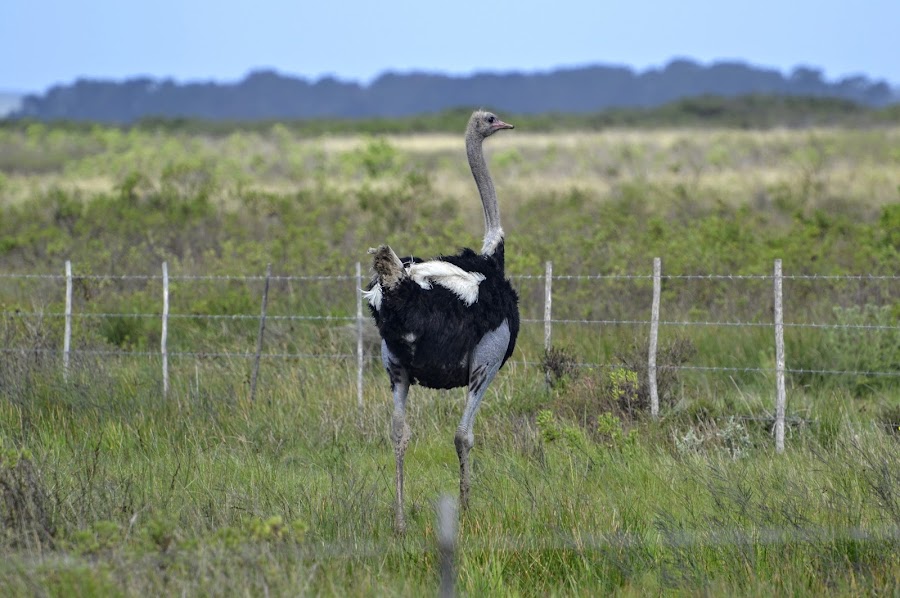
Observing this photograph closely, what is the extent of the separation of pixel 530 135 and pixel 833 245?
4211cm

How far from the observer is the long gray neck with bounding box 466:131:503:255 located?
672 centimetres

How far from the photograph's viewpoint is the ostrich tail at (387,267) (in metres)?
5.59

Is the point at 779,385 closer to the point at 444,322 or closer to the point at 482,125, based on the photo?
the point at 482,125

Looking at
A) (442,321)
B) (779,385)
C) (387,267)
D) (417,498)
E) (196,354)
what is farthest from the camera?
(196,354)

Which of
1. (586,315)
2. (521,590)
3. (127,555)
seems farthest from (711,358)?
(127,555)

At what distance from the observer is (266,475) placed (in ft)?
22.5

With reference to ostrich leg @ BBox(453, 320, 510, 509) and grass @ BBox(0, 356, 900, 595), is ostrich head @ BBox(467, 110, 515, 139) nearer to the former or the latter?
ostrich leg @ BBox(453, 320, 510, 509)

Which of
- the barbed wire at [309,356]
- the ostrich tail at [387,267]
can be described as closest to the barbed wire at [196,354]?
the barbed wire at [309,356]

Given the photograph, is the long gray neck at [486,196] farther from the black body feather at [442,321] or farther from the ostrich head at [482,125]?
the black body feather at [442,321]

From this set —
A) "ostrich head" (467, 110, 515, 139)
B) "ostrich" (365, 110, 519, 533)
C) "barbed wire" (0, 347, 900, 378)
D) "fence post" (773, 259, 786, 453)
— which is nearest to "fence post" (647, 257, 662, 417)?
"barbed wire" (0, 347, 900, 378)

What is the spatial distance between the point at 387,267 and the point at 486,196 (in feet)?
4.98

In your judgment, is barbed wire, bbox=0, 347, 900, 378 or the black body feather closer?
the black body feather

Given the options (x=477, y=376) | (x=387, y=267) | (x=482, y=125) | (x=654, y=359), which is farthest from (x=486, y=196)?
(x=654, y=359)

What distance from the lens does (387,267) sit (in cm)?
563
